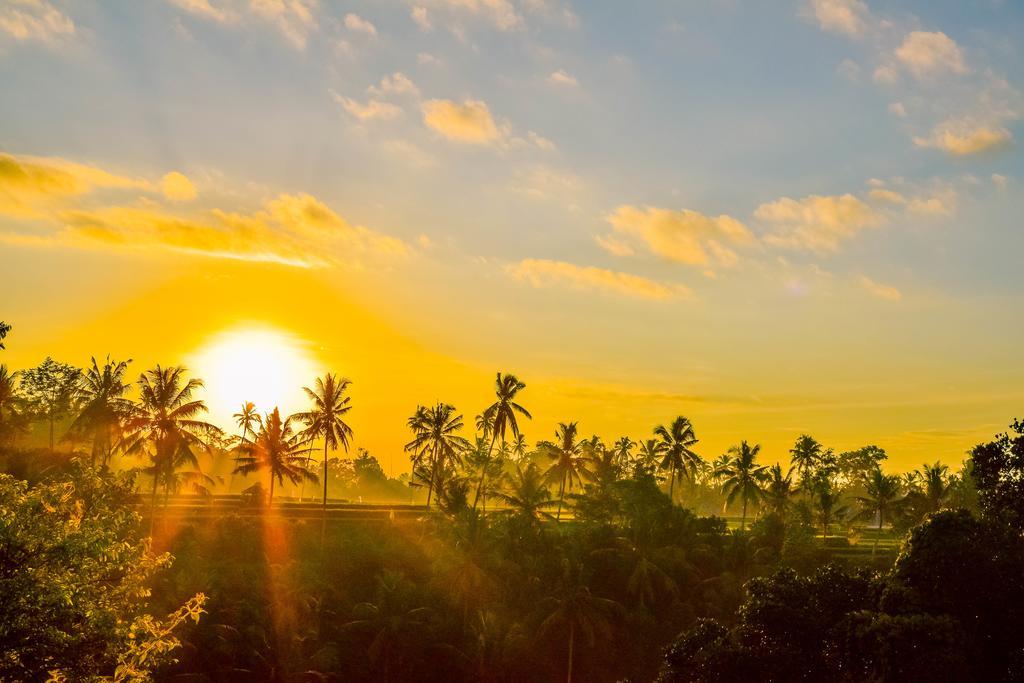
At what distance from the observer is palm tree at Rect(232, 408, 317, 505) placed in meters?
64.4

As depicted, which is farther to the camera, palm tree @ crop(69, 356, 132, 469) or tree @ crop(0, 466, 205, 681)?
palm tree @ crop(69, 356, 132, 469)

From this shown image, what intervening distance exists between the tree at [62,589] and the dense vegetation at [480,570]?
0.07 meters

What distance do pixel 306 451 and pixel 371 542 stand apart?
383 inches

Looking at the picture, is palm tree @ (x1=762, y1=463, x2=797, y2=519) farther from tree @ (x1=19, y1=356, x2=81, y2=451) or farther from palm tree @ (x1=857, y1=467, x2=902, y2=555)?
tree @ (x1=19, y1=356, x2=81, y2=451)

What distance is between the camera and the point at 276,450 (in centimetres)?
6494

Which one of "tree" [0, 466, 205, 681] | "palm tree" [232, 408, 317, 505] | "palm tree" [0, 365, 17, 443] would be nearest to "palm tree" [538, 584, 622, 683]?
"palm tree" [232, 408, 317, 505]

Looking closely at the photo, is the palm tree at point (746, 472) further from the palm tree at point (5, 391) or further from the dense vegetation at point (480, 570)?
the palm tree at point (5, 391)

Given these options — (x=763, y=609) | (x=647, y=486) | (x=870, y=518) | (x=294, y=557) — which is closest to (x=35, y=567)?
(x=763, y=609)

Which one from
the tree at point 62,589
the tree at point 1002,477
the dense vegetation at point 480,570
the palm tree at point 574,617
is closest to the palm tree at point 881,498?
the dense vegetation at point 480,570

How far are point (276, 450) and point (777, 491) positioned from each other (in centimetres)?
5198

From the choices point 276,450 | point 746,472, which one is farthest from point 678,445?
point 276,450

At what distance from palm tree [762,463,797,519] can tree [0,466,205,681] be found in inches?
2740

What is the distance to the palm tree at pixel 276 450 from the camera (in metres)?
64.4

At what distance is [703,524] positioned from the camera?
69.6 metres
